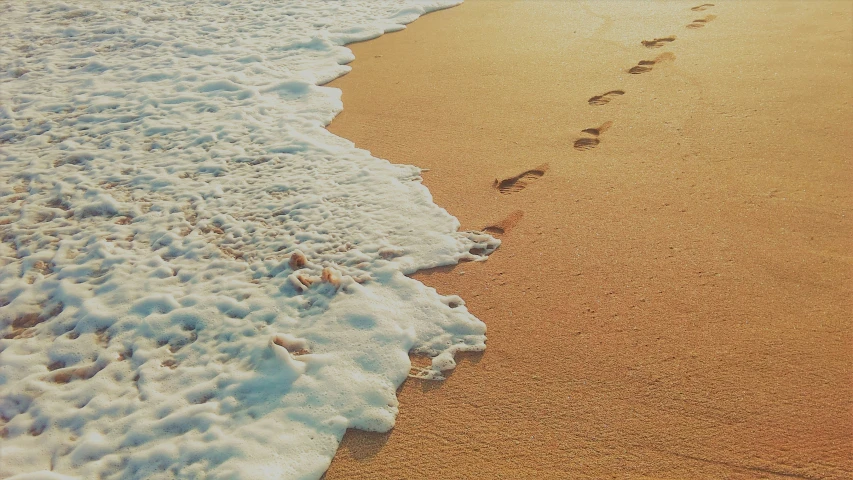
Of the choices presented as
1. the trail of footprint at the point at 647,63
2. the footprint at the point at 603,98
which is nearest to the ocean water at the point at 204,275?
the footprint at the point at 603,98

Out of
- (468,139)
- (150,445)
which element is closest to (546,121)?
(468,139)

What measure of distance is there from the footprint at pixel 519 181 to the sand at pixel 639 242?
0.04 feet

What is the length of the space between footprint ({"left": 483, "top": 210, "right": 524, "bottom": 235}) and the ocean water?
0.08 metres

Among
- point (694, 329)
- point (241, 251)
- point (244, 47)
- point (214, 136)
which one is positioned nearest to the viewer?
point (694, 329)

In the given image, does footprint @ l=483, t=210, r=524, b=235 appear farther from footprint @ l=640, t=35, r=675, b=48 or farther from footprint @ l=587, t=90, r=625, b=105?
footprint @ l=640, t=35, r=675, b=48

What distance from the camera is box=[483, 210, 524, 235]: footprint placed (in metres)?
3.06

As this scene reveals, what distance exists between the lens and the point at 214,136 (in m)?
4.16

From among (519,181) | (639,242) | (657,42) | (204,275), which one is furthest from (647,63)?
(204,275)

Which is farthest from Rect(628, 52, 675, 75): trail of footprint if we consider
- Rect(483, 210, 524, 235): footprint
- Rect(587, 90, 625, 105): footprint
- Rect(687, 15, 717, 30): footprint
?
Rect(483, 210, 524, 235): footprint

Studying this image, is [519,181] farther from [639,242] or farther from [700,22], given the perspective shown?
[700,22]

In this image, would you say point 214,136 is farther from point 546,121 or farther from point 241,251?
point 546,121

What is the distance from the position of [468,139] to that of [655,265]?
152 cm

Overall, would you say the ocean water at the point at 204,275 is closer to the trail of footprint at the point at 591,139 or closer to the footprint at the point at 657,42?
the trail of footprint at the point at 591,139

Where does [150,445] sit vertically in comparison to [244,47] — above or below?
below
